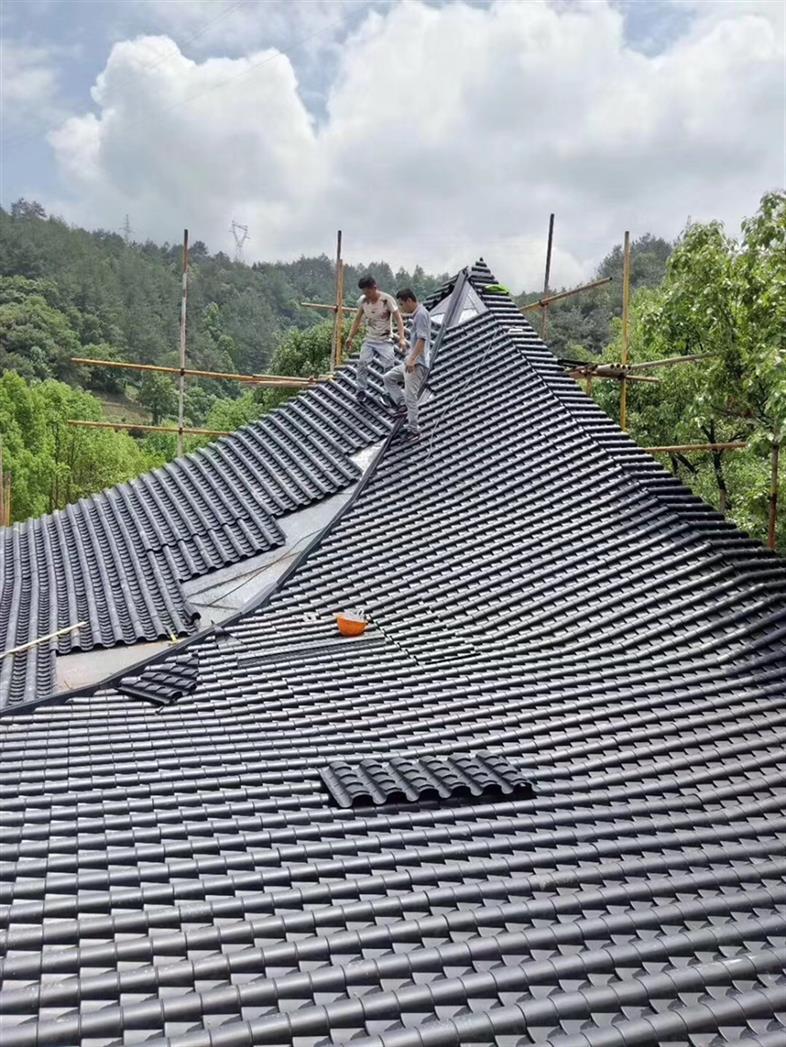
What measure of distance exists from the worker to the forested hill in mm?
42407

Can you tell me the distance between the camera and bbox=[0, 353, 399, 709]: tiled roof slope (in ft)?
27.0

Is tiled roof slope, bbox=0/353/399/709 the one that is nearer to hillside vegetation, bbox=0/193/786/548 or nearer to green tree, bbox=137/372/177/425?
hillside vegetation, bbox=0/193/786/548

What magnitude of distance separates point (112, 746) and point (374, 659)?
220 centimetres

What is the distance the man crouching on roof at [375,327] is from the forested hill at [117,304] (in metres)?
41.5

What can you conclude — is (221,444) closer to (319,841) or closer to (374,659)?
(374,659)

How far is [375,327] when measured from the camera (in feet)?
37.7

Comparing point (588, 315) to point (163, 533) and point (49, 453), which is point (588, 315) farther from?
point (163, 533)

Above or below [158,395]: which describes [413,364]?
above

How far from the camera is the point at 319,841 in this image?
13.6 ft

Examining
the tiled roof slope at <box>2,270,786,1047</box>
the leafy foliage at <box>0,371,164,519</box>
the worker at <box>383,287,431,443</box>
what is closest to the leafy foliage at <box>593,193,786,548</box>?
the tiled roof slope at <box>2,270,786,1047</box>

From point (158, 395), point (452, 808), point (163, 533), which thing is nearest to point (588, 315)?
point (158, 395)

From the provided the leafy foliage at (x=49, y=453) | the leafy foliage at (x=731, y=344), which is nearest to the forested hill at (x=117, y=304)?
the leafy foliage at (x=49, y=453)

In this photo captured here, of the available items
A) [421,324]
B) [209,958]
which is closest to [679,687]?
[209,958]

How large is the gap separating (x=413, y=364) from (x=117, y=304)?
6279 centimetres
